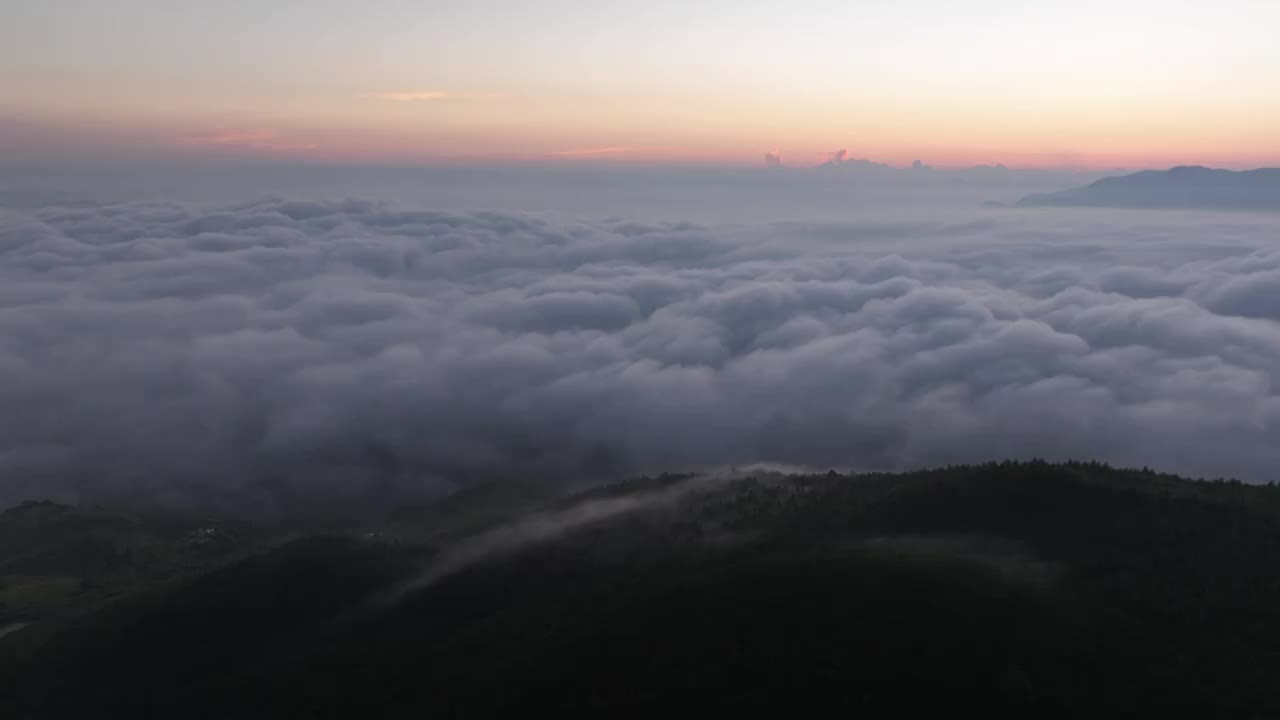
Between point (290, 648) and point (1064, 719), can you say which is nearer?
point (1064, 719)

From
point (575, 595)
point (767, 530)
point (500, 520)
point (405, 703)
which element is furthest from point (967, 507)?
point (500, 520)

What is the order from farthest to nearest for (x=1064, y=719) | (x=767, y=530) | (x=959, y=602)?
1. (x=767, y=530)
2. (x=959, y=602)
3. (x=1064, y=719)

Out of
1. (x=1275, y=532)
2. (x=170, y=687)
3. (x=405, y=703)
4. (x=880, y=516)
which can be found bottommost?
(x=170, y=687)

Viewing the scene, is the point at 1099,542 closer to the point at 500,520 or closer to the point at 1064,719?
the point at 1064,719

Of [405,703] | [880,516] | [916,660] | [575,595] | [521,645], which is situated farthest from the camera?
[880,516]

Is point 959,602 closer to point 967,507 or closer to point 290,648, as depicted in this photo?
point 967,507

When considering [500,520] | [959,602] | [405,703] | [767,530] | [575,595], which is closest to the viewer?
[959,602]

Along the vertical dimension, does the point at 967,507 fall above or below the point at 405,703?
above

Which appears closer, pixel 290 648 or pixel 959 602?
pixel 959 602

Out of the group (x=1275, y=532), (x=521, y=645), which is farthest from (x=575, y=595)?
(x=1275, y=532)
